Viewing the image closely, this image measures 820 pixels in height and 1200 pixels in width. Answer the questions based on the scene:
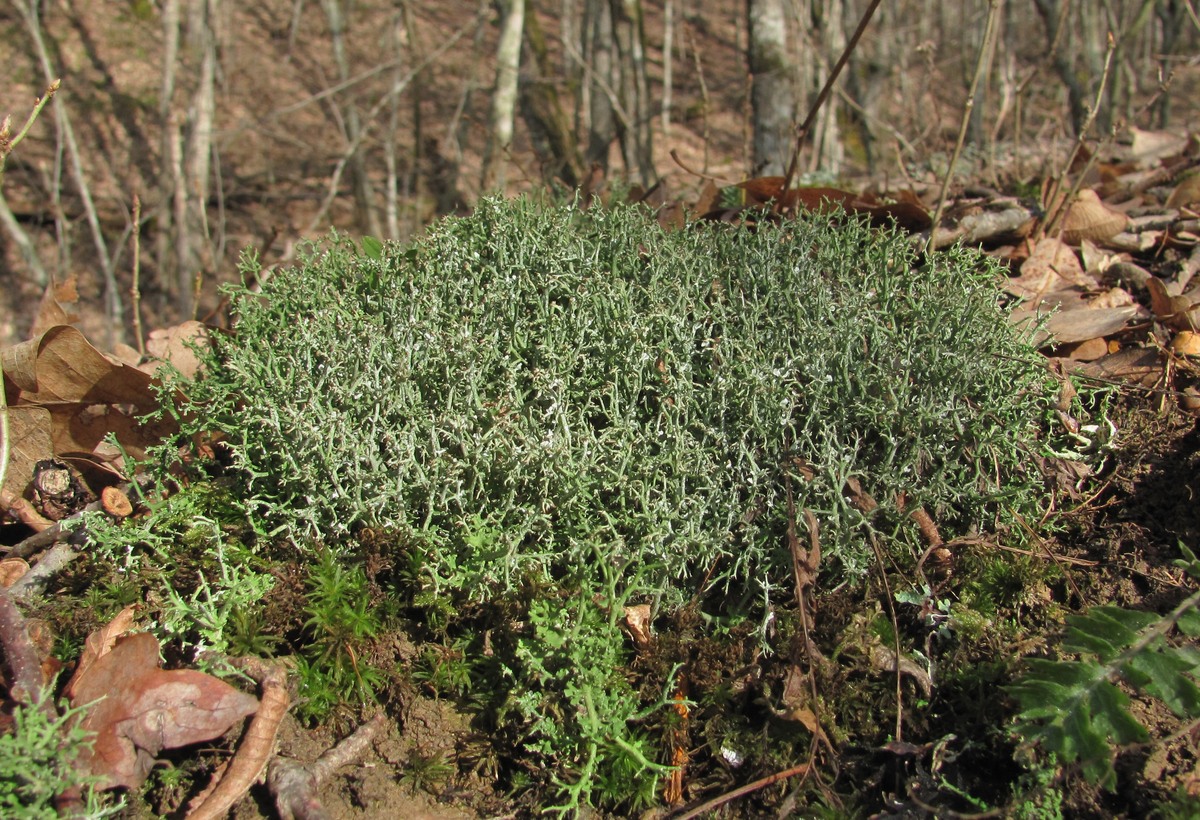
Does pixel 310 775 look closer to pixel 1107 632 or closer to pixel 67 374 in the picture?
pixel 67 374

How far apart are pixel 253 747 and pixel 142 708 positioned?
0.25 meters

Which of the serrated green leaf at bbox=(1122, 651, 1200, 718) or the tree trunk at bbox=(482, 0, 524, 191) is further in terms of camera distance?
the tree trunk at bbox=(482, 0, 524, 191)

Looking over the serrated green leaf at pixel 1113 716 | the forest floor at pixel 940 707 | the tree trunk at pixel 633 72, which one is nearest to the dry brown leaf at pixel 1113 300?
the forest floor at pixel 940 707

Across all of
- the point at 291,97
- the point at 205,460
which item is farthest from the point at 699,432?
the point at 291,97

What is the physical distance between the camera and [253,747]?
1.90 m

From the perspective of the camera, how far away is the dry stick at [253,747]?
183 cm

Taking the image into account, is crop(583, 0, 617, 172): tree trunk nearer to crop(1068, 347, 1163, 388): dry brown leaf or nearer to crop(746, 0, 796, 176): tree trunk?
crop(746, 0, 796, 176): tree trunk

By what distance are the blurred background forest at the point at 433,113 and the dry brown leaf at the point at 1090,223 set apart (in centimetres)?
36

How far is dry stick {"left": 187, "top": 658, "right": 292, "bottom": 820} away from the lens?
1.83 m

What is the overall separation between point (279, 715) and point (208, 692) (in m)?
0.16

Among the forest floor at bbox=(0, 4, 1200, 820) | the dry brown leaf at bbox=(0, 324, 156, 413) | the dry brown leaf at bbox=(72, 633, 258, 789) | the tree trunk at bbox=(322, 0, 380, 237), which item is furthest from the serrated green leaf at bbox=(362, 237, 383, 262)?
the tree trunk at bbox=(322, 0, 380, 237)

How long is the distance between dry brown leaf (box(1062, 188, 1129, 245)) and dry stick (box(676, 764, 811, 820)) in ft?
8.22

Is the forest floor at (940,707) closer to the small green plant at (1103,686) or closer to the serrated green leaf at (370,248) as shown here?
the small green plant at (1103,686)

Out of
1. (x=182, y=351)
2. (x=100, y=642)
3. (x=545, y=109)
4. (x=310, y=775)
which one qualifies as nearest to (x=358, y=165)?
(x=545, y=109)
